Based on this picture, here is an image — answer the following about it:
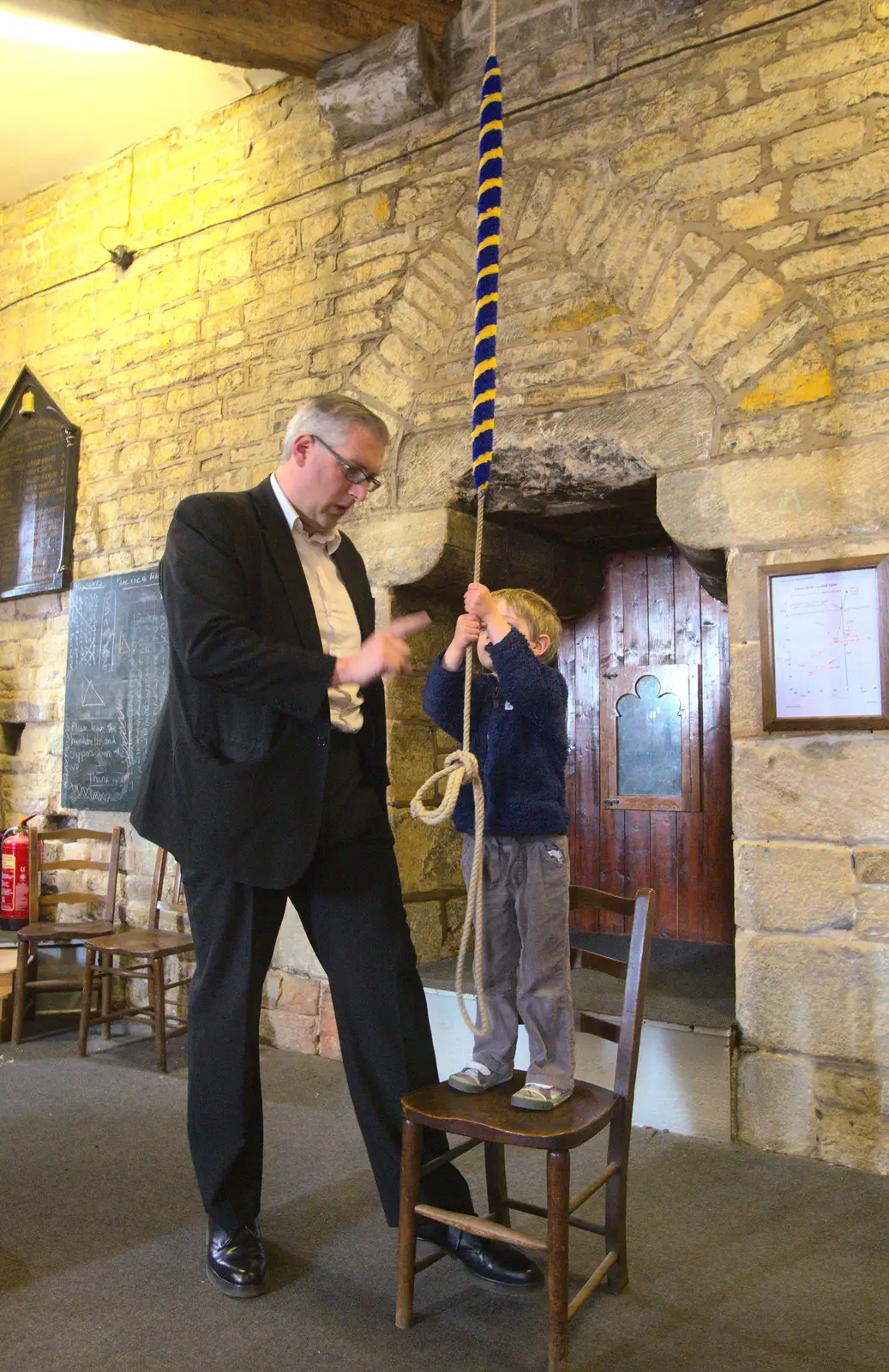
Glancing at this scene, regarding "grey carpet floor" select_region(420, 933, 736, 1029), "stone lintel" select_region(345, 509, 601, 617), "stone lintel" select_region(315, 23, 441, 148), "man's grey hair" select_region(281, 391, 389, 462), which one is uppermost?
"stone lintel" select_region(315, 23, 441, 148)

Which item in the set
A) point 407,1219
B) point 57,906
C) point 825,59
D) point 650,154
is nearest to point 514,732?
point 407,1219

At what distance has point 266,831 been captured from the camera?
1.80 m

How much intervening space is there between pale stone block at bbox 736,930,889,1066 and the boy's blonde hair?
106cm

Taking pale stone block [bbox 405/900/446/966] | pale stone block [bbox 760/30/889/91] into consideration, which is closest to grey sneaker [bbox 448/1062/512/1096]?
pale stone block [bbox 405/900/446/966]

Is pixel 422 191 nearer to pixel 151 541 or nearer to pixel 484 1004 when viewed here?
pixel 151 541

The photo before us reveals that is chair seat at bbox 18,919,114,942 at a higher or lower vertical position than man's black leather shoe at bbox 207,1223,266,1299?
higher

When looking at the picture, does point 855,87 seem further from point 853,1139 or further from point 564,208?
point 853,1139

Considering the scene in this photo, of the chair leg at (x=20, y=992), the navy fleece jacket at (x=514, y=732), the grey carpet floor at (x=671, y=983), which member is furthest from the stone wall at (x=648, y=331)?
the navy fleece jacket at (x=514, y=732)

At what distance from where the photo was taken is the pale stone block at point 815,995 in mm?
2408

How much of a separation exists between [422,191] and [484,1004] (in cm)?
289

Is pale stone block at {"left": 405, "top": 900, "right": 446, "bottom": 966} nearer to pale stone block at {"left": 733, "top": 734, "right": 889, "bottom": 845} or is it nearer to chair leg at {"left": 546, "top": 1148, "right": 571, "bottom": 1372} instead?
pale stone block at {"left": 733, "top": 734, "right": 889, "bottom": 845}

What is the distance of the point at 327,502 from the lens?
1.96 meters

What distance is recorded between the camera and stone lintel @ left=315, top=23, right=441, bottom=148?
10.9 ft

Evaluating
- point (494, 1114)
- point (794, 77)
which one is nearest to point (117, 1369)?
point (494, 1114)
